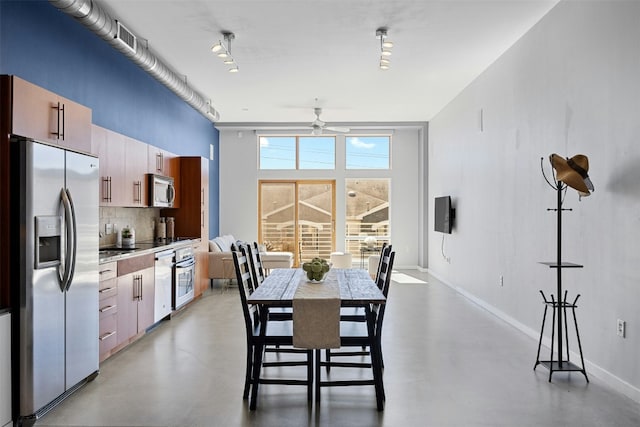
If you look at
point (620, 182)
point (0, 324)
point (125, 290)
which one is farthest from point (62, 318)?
point (620, 182)

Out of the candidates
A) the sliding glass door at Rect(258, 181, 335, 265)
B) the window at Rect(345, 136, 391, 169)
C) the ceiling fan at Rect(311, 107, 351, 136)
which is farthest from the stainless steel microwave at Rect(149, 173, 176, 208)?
the window at Rect(345, 136, 391, 169)

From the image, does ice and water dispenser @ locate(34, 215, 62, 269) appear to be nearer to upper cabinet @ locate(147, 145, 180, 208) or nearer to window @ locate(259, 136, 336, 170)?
upper cabinet @ locate(147, 145, 180, 208)

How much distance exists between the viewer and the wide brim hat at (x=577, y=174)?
11.9 ft

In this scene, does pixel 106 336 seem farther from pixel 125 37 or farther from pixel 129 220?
pixel 125 37

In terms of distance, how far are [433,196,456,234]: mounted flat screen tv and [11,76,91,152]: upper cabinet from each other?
6.05 m

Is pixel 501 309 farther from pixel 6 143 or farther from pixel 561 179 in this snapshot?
pixel 6 143

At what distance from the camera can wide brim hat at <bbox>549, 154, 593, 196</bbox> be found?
3623mm

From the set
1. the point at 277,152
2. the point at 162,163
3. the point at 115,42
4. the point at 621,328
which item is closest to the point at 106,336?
the point at 115,42

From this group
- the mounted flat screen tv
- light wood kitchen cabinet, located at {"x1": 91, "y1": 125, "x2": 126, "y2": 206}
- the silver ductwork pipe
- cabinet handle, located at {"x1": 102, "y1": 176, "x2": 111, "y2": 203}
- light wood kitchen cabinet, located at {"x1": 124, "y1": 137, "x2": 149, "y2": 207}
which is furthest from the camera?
the mounted flat screen tv

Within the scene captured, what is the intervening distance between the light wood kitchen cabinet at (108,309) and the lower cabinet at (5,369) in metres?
1.19

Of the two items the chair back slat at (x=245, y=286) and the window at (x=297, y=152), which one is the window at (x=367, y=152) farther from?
the chair back slat at (x=245, y=286)

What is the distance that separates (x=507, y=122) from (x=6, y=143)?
5.11 meters

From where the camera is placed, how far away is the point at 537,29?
501cm

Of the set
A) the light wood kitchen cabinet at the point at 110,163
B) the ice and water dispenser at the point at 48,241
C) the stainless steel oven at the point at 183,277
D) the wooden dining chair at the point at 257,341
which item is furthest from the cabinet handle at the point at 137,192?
the wooden dining chair at the point at 257,341
